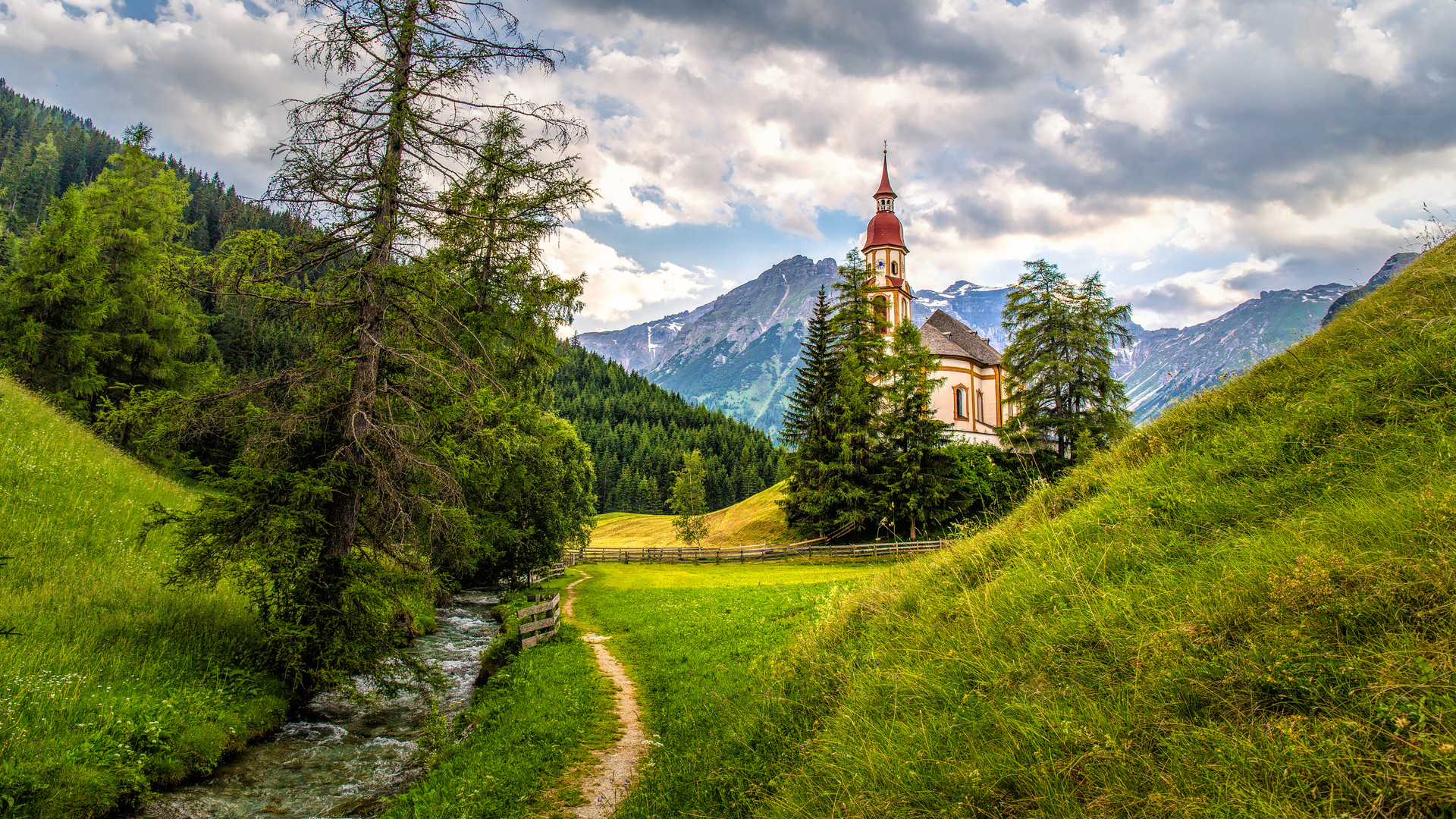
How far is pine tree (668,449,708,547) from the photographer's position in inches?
2063

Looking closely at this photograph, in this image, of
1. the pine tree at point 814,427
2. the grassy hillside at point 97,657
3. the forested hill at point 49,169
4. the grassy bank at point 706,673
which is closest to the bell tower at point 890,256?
the pine tree at point 814,427

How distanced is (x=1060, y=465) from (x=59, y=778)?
37646mm

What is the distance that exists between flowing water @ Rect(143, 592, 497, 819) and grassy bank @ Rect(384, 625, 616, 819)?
0.74 m

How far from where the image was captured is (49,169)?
96938 mm

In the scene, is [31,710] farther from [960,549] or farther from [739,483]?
[739,483]

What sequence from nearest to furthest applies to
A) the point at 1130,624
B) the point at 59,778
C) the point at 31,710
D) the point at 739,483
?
the point at 1130,624
the point at 59,778
the point at 31,710
the point at 739,483

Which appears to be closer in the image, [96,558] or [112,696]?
[112,696]

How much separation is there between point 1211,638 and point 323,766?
1053cm

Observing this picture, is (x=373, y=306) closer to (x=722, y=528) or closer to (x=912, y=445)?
(x=912, y=445)

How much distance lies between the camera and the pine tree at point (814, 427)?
36656 mm

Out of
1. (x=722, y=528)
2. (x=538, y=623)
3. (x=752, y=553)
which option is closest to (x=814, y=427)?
(x=752, y=553)

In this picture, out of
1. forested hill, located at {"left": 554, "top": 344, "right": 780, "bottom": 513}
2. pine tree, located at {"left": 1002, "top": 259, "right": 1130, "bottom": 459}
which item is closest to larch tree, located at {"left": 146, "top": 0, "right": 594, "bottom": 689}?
pine tree, located at {"left": 1002, "top": 259, "right": 1130, "bottom": 459}

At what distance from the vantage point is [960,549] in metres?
7.34

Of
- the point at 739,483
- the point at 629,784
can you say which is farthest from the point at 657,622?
the point at 739,483
